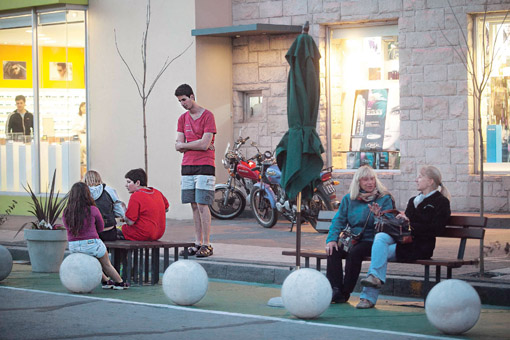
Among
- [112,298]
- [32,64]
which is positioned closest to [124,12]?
[32,64]

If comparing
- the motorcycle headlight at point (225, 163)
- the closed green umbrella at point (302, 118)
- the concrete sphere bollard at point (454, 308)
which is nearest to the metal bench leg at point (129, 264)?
the closed green umbrella at point (302, 118)

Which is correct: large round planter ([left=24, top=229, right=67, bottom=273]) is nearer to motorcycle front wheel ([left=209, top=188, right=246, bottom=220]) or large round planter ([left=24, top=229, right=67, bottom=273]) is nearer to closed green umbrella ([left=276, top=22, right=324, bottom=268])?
closed green umbrella ([left=276, top=22, right=324, bottom=268])

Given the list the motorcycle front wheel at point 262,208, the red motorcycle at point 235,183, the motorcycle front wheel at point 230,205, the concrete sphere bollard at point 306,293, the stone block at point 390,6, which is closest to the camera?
the concrete sphere bollard at point 306,293

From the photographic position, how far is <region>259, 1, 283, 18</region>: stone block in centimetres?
1820

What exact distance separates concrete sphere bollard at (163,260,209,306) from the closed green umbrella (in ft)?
3.40

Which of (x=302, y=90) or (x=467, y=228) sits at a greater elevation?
(x=302, y=90)

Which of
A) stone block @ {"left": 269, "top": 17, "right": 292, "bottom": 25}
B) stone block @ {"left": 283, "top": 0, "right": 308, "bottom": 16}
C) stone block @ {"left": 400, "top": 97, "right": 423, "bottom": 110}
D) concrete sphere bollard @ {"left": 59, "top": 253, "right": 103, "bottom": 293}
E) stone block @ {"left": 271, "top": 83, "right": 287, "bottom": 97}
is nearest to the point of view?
concrete sphere bollard @ {"left": 59, "top": 253, "right": 103, "bottom": 293}

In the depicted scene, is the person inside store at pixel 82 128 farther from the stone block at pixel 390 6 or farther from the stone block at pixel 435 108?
the stone block at pixel 435 108

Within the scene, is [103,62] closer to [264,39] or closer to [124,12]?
[124,12]

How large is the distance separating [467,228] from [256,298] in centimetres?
223

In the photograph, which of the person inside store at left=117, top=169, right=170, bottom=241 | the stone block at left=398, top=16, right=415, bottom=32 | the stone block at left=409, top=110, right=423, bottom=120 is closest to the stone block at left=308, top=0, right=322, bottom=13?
the stone block at left=398, top=16, right=415, bottom=32

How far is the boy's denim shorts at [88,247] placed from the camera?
10.5 meters

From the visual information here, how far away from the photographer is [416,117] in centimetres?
1686

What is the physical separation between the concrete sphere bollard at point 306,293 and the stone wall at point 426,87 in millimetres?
8170
